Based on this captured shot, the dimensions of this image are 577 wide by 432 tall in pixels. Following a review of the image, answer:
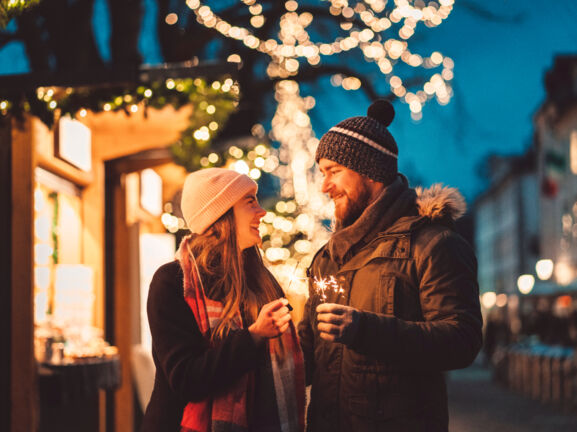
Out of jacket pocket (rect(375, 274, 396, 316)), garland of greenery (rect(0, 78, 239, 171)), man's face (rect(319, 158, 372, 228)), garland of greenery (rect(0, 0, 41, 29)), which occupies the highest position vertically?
garland of greenery (rect(0, 0, 41, 29))

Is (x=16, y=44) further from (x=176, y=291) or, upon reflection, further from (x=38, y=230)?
(x=176, y=291)

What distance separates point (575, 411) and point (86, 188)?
950 cm

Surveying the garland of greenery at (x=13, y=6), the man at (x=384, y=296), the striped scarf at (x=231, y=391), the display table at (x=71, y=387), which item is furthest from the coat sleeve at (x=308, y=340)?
the display table at (x=71, y=387)

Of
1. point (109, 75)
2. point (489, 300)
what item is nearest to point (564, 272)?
point (489, 300)

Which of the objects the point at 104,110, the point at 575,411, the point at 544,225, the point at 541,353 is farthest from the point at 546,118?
the point at 104,110

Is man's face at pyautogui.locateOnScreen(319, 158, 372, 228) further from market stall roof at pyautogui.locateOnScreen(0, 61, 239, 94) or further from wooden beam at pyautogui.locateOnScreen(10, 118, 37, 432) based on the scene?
wooden beam at pyautogui.locateOnScreen(10, 118, 37, 432)

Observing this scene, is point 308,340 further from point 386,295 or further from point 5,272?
point 5,272

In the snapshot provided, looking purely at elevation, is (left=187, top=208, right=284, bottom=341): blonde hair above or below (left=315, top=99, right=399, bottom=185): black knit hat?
below

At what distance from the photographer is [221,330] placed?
9.73ft

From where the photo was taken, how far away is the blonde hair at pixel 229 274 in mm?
3055

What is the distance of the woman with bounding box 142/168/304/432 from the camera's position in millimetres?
2887

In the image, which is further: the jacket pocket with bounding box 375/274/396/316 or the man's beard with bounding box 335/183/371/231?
the man's beard with bounding box 335/183/371/231

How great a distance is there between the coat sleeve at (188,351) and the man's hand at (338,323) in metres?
0.29

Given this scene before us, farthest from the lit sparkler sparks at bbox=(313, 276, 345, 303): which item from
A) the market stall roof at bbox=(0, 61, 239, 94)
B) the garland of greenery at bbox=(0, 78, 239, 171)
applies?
the garland of greenery at bbox=(0, 78, 239, 171)
